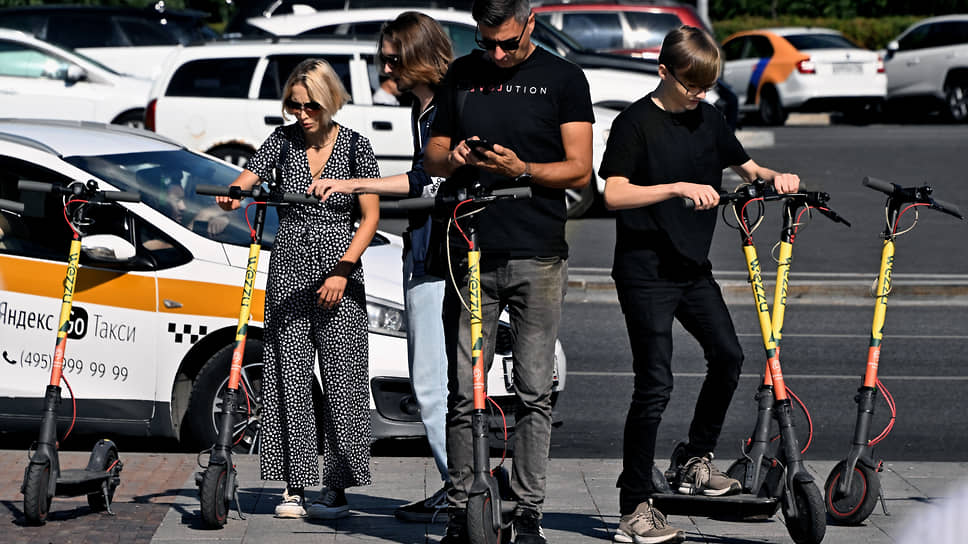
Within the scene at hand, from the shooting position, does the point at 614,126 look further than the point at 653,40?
No

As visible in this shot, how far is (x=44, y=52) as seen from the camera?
17.8 meters

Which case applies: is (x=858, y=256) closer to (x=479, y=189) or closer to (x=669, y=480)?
(x=669, y=480)

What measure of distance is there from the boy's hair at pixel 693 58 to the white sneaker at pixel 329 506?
6.93 feet

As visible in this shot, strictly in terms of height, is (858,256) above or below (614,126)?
above

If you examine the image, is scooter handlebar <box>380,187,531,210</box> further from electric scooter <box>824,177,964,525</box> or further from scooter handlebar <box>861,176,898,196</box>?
electric scooter <box>824,177,964,525</box>

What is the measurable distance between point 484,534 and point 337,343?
121 cm

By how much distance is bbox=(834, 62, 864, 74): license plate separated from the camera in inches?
1086

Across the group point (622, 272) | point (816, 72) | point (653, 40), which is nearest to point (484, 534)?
point (622, 272)

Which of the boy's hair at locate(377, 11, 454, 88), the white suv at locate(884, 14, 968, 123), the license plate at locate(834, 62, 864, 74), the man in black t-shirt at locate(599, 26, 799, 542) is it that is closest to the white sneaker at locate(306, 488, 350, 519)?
the man in black t-shirt at locate(599, 26, 799, 542)

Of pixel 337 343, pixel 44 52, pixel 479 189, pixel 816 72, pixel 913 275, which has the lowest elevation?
pixel 337 343

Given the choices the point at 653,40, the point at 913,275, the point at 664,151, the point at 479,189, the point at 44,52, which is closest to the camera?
the point at 479,189

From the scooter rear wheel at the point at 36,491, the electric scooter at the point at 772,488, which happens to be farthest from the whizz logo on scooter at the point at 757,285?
the scooter rear wheel at the point at 36,491

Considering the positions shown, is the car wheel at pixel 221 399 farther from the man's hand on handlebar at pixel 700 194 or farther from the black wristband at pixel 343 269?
the man's hand on handlebar at pixel 700 194

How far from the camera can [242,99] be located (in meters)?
14.8
